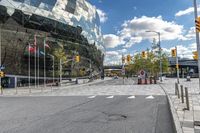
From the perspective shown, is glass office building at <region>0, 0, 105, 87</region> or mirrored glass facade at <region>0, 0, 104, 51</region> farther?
mirrored glass facade at <region>0, 0, 104, 51</region>

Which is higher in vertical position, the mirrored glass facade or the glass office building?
the mirrored glass facade

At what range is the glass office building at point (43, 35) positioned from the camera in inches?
2216

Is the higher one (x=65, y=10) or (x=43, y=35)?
(x=65, y=10)

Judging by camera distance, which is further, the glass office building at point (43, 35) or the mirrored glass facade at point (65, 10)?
the mirrored glass facade at point (65, 10)

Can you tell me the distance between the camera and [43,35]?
220 ft

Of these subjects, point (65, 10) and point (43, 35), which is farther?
point (65, 10)

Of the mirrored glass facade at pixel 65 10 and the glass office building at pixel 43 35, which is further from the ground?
the mirrored glass facade at pixel 65 10

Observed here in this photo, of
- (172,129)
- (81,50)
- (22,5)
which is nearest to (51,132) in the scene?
(172,129)

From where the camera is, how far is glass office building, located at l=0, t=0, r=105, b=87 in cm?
5628

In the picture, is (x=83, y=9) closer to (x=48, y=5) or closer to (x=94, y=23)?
(x=94, y=23)

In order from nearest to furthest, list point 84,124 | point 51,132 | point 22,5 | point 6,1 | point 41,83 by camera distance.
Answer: point 51,132 → point 84,124 → point 6,1 → point 22,5 → point 41,83

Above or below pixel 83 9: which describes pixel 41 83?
below

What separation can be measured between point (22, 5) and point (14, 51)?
1058cm

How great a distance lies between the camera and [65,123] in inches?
410
